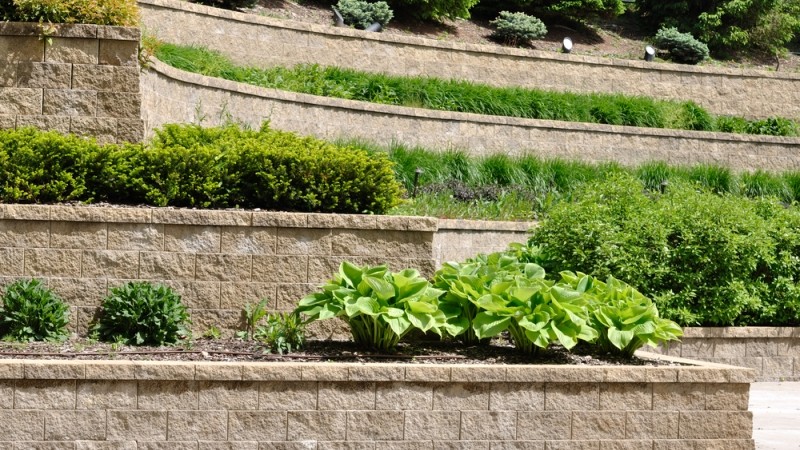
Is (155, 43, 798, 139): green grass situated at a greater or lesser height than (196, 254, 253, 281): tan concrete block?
greater

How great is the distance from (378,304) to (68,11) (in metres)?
4.44

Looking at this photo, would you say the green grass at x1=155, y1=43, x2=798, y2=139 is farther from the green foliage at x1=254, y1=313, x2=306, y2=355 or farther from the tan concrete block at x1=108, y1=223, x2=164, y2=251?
the green foliage at x1=254, y1=313, x2=306, y2=355

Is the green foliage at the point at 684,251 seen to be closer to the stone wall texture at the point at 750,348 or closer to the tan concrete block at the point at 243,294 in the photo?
the stone wall texture at the point at 750,348

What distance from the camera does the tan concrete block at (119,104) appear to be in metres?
9.78

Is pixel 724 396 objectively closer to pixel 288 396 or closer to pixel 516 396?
pixel 516 396

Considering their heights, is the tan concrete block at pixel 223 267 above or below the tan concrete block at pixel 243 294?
above

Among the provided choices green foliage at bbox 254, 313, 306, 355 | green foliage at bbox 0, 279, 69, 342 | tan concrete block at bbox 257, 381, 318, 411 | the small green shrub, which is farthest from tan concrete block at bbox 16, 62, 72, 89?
the small green shrub

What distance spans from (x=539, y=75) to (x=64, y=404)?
13340 millimetres

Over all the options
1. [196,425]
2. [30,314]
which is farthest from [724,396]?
[30,314]

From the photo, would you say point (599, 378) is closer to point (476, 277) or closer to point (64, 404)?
point (476, 277)

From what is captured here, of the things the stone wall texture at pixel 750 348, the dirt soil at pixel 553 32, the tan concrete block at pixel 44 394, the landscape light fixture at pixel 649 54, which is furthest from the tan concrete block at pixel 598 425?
the landscape light fixture at pixel 649 54

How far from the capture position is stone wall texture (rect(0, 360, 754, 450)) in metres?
6.76

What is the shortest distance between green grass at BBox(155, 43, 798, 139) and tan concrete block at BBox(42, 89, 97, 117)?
3.67m

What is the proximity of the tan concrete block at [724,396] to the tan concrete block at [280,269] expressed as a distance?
3.31 m
